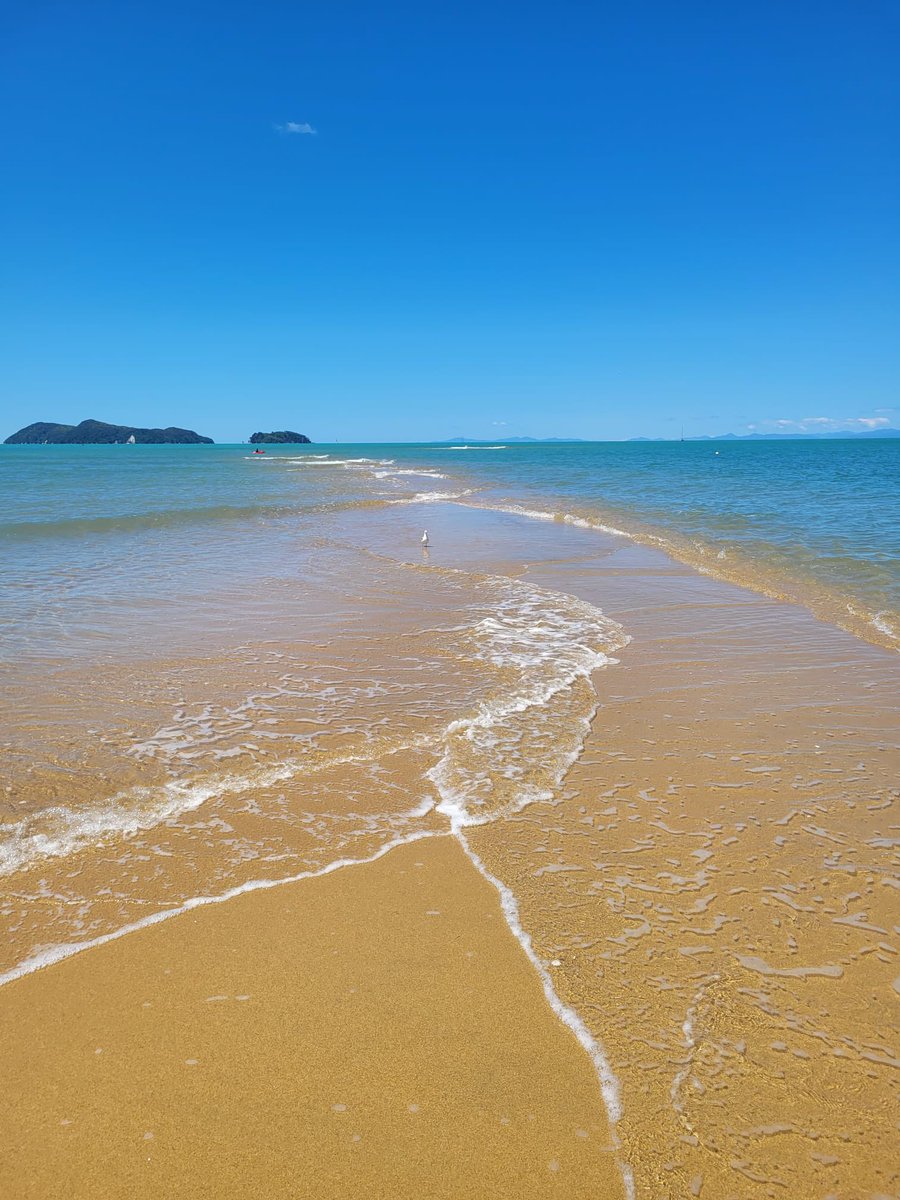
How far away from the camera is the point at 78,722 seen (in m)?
5.60

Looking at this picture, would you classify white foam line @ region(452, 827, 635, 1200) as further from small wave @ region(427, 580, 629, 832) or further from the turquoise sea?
the turquoise sea

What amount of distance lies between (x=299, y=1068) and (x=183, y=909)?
1.18m

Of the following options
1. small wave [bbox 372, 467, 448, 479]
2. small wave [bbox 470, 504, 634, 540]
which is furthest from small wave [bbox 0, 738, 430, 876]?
small wave [bbox 372, 467, 448, 479]

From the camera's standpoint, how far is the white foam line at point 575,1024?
2295mm

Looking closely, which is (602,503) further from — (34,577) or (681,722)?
(681,722)

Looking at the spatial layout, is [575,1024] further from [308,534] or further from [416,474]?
[416,474]

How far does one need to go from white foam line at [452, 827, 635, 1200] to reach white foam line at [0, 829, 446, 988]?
589 millimetres

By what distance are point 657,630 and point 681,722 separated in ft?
10.1

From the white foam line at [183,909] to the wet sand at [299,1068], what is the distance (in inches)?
2.6

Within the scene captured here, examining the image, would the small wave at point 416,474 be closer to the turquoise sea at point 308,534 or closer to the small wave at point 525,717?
the turquoise sea at point 308,534

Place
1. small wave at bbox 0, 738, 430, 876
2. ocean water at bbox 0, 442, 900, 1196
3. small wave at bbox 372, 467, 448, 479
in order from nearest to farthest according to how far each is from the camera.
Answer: ocean water at bbox 0, 442, 900, 1196 → small wave at bbox 0, 738, 430, 876 → small wave at bbox 372, 467, 448, 479

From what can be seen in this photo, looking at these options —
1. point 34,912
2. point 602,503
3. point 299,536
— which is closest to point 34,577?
point 299,536

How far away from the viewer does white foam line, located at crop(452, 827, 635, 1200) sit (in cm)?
229

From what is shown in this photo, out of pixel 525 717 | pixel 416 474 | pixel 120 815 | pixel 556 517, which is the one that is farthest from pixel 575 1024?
pixel 416 474
